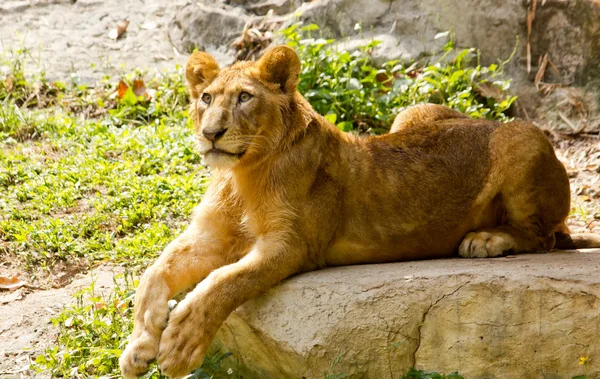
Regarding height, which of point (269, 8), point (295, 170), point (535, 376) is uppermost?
point (269, 8)

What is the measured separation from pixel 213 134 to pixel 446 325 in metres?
1.92

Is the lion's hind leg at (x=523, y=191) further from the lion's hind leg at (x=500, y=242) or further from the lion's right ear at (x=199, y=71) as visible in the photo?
the lion's right ear at (x=199, y=71)

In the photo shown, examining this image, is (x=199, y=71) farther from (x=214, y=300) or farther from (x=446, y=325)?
(x=446, y=325)

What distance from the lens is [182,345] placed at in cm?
524

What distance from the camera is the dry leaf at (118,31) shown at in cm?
1188

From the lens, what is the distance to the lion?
5520 millimetres

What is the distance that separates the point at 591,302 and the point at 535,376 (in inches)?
22.0

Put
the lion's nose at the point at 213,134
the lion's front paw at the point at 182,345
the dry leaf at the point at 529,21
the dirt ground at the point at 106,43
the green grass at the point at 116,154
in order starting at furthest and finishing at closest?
the dry leaf at the point at 529,21 → the dirt ground at the point at 106,43 → the green grass at the point at 116,154 → the lion's nose at the point at 213,134 → the lion's front paw at the point at 182,345

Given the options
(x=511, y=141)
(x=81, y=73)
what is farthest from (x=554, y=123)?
(x=81, y=73)

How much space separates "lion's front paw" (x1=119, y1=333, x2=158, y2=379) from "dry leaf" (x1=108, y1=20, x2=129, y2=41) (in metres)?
7.30

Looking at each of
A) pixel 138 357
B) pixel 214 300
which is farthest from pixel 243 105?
pixel 138 357

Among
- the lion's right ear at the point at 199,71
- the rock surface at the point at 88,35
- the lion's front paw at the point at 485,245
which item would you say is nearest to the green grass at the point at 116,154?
the rock surface at the point at 88,35

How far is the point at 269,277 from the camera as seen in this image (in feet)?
18.3

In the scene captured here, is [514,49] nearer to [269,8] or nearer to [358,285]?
[269,8]
